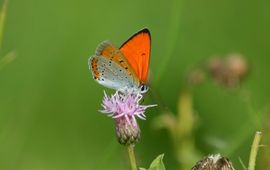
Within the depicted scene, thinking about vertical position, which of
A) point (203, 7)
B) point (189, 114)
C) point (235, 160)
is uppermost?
point (203, 7)

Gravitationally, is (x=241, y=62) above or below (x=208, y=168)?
above

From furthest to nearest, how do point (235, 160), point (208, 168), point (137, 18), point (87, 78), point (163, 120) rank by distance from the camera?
point (137, 18), point (87, 78), point (235, 160), point (163, 120), point (208, 168)

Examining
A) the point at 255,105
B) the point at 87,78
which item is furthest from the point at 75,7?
the point at 255,105

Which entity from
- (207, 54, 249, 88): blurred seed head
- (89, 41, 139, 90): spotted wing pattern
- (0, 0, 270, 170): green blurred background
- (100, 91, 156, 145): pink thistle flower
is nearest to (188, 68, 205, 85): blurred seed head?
(207, 54, 249, 88): blurred seed head

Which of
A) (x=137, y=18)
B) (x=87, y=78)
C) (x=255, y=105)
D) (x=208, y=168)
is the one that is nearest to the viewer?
(x=208, y=168)

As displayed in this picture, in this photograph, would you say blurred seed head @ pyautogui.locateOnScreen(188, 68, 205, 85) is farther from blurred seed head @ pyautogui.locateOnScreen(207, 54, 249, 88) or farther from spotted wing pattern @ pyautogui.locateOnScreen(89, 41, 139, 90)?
spotted wing pattern @ pyautogui.locateOnScreen(89, 41, 139, 90)

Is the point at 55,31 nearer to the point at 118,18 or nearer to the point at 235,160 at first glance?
the point at 118,18
